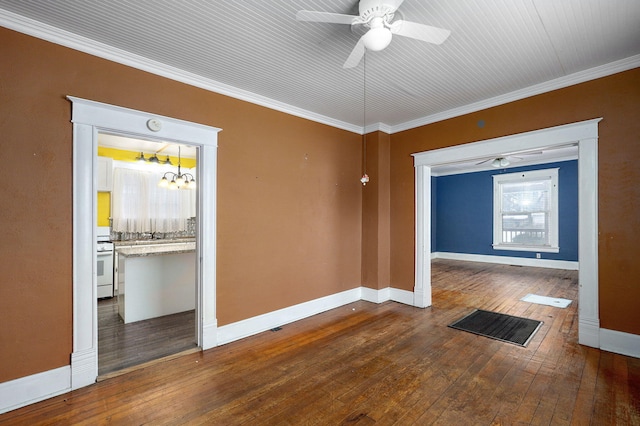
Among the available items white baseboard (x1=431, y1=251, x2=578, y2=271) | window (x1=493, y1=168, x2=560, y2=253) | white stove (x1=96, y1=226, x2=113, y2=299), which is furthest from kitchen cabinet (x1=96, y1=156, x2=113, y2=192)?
window (x1=493, y1=168, x2=560, y2=253)

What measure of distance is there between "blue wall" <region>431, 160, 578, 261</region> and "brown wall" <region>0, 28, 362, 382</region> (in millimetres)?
5310

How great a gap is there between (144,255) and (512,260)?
8.47m

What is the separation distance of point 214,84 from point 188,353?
2.81 meters

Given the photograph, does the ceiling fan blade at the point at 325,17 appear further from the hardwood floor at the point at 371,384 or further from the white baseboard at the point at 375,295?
the white baseboard at the point at 375,295

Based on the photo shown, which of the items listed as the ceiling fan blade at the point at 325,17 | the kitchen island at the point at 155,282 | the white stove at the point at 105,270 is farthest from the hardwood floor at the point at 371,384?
the white stove at the point at 105,270

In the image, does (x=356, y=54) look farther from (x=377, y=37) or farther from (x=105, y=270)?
(x=105, y=270)

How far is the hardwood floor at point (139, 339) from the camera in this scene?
110 inches

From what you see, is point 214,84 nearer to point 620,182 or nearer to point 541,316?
point 620,182

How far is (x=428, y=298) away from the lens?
4.45 metres

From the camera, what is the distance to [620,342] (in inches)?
112

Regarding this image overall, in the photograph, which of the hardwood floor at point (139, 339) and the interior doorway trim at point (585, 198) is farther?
the interior doorway trim at point (585, 198)

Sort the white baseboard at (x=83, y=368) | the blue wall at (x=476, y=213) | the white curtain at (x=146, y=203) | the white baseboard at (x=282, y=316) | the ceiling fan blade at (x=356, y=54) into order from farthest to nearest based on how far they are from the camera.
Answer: the blue wall at (x=476, y=213)
the white curtain at (x=146, y=203)
the white baseboard at (x=282, y=316)
the white baseboard at (x=83, y=368)
the ceiling fan blade at (x=356, y=54)

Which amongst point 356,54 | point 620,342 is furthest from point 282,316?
point 620,342

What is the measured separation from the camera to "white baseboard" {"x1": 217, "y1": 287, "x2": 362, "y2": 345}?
326cm
